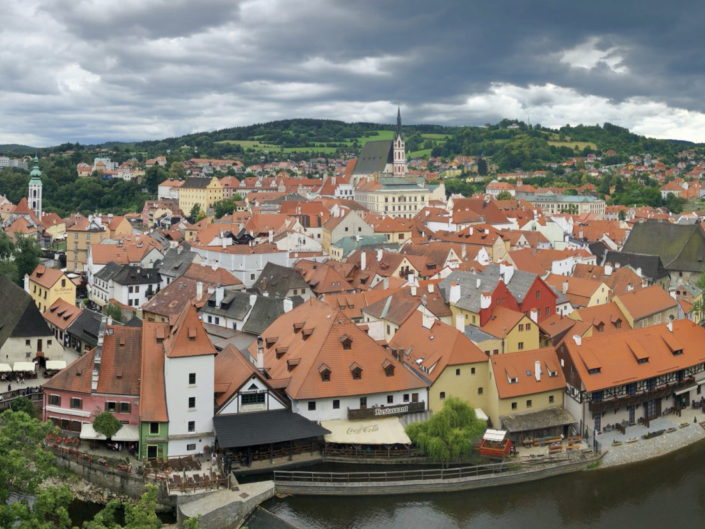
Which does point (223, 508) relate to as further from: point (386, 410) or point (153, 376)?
point (386, 410)

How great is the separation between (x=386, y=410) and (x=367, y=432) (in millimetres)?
1872

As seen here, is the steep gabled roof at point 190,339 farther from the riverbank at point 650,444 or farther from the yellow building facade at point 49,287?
the yellow building facade at point 49,287

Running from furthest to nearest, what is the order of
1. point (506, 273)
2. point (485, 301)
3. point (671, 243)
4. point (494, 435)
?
point (671, 243)
point (506, 273)
point (485, 301)
point (494, 435)

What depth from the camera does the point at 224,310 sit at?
58.4m

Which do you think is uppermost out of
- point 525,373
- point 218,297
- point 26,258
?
point 26,258

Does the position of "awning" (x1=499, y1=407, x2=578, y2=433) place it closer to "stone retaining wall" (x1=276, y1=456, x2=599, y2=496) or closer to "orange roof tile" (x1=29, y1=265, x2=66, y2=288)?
"stone retaining wall" (x1=276, y1=456, x2=599, y2=496)

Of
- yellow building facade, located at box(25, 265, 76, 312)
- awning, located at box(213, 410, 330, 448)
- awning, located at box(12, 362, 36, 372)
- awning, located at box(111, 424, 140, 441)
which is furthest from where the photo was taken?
yellow building facade, located at box(25, 265, 76, 312)

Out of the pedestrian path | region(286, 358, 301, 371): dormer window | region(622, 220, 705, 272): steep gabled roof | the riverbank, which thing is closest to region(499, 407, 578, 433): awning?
the pedestrian path

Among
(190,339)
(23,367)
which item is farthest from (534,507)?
(23,367)

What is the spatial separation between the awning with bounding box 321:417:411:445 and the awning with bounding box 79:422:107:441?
420 inches

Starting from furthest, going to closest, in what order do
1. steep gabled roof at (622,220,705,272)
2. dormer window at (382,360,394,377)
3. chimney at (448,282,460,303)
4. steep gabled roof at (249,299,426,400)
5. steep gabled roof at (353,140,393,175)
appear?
steep gabled roof at (353,140,393,175)
steep gabled roof at (622,220,705,272)
chimney at (448,282,460,303)
dormer window at (382,360,394,377)
steep gabled roof at (249,299,426,400)

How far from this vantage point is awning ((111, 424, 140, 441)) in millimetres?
37250

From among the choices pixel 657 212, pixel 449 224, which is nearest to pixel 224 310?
pixel 449 224

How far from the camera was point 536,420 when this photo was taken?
4100 centimetres
